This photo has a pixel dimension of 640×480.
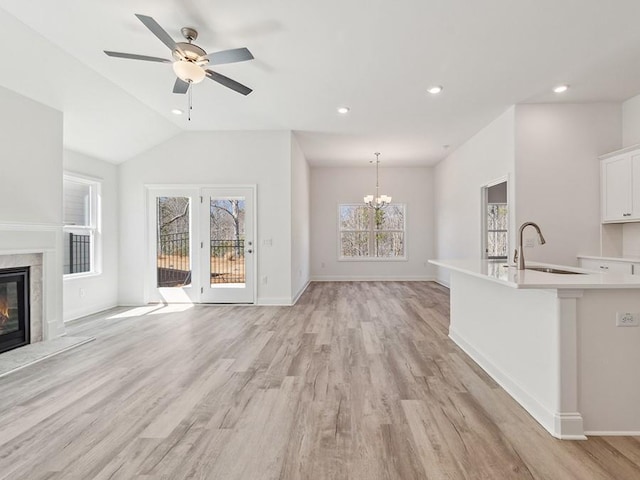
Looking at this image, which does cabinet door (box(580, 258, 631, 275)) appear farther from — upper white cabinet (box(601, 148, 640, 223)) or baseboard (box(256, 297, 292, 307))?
baseboard (box(256, 297, 292, 307))

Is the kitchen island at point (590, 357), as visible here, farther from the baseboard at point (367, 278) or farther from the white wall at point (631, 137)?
the baseboard at point (367, 278)

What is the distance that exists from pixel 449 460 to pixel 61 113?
5.12 meters

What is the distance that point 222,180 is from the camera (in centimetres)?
572

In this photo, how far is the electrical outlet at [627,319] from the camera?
1.96 m

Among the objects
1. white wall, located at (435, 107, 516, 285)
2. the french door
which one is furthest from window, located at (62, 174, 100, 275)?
white wall, located at (435, 107, 516, 285)

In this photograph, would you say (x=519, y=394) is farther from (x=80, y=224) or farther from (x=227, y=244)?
(x=80, y=224)

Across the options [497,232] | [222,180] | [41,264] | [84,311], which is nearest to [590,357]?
[41,264]

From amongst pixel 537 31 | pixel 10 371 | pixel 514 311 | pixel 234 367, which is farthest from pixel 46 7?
pixel 514 311

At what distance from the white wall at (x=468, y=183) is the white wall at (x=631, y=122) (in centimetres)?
143

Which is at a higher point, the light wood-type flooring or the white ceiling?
the white ceiling

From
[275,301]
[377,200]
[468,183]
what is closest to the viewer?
[275,301]

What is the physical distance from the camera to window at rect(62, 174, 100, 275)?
4949mm

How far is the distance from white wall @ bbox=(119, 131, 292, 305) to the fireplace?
2108 mm

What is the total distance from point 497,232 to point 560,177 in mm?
2688
